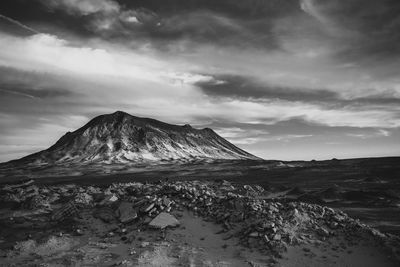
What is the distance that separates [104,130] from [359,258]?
597 feet

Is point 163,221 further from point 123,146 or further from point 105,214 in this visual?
point 123,146

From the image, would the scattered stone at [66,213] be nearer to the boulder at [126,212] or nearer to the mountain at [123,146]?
the boulder at [126,212]

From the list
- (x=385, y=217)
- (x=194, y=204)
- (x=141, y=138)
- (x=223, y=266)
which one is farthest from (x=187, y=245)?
(x=141, y=138)

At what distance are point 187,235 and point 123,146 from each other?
513 feet

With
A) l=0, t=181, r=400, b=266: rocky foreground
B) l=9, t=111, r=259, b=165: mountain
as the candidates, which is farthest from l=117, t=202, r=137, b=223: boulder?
l=9, t=111, r=259, b=165: mountain

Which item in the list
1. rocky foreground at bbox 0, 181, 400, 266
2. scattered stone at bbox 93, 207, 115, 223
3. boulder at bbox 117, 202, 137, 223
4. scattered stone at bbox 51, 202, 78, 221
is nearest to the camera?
rocky foreground at bbox 0, 181, 400, 266

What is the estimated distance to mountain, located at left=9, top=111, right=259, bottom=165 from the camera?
15025 cm

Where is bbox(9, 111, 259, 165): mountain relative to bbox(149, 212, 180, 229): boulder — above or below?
above

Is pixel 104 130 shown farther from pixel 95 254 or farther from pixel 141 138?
pixel 95 254

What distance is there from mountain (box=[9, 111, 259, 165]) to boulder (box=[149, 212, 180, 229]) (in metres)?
131

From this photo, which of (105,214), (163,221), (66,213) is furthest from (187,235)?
(66,213)

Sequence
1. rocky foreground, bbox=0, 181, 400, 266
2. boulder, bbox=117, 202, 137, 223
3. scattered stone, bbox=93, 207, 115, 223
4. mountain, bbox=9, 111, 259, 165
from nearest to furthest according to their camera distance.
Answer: rocky foreground, bbox=0, 181, 400, 266, boulder, bbox=117, 202, 137, 223, scattered stone, bbox=93, 207, 115, 223, mountain, bbox=9, 111, 259, 165

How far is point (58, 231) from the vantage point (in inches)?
551

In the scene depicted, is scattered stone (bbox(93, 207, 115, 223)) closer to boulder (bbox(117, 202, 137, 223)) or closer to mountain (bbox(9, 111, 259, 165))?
boulder (bbox(117, 202, 137, 223))
